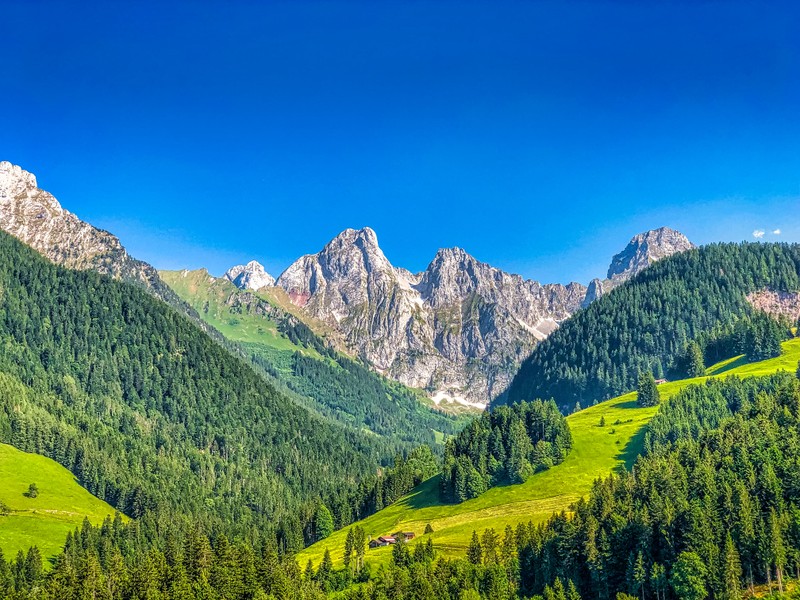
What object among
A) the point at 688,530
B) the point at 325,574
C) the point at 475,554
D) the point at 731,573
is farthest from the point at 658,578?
the point at 325,574

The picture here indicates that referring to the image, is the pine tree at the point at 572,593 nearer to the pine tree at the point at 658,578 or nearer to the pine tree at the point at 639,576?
the pine tree at the point at 639,576

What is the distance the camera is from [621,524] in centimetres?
12512

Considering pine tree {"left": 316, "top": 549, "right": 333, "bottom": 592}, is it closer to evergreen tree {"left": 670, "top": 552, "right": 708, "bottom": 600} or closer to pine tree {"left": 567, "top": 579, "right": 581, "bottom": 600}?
pine tree {"left": 567, "top": 579, "right": 581, "bottom": 600}

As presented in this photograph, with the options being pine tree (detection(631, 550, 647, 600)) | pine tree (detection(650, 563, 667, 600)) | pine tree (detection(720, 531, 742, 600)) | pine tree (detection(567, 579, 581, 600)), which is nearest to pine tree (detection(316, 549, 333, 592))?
pine tree (detection(567, 579, 581, 600))

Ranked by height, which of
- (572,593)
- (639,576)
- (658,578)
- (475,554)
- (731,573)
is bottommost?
(572,593)

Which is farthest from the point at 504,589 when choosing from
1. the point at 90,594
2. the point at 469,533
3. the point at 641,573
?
the point at 90,594

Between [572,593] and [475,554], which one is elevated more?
[475,554]

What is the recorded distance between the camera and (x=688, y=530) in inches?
4542

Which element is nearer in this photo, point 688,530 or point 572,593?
point 572,593

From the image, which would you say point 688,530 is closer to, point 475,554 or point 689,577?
point 689,577

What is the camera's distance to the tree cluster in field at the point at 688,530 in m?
107

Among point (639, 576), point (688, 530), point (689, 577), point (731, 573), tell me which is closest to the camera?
point (731, 573)

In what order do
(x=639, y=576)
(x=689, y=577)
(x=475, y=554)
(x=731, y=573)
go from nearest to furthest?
(x=731, y=573), (x=689, y=577), (x=639, y=576), (x=475, y=554)

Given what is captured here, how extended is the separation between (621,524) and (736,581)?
24287 millimetres
